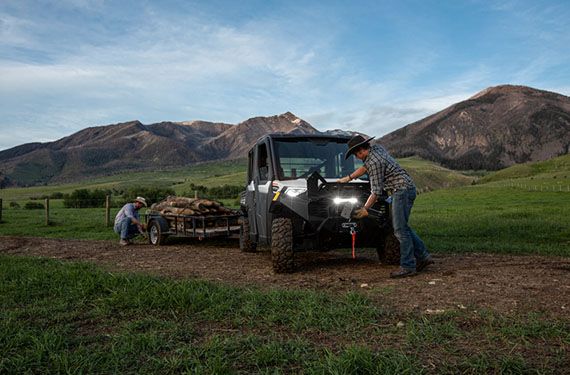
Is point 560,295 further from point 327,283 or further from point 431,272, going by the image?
point 327,283

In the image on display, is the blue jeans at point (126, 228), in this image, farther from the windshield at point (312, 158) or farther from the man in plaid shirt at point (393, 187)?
the man in plaid shirt at point (393, 187)

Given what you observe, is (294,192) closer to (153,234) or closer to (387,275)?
(387,275)

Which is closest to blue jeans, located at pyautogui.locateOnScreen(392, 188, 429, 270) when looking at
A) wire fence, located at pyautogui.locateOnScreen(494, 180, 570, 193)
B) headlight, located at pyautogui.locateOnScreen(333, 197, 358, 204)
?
headlight, located at pyautogui.locateOnScreen(333, 197, 358, 204)

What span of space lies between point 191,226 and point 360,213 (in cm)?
680

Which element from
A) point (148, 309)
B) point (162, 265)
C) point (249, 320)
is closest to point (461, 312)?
point (249, 320)

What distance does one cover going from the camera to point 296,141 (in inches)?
333

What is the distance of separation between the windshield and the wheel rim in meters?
6.39

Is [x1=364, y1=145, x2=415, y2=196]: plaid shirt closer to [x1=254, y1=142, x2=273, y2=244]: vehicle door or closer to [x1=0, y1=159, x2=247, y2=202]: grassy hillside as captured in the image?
[x1=254, y1=142, x2=273, y2=244]: vehicle door

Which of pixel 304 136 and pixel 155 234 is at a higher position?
pixel 304 136

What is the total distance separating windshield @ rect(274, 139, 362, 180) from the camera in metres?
8.23

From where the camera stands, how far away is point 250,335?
4098mm

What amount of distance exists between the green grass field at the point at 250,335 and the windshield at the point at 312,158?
2.97 m

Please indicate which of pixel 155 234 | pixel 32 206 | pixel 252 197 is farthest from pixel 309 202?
pixel 32 206

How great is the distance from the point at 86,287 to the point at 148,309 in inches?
57.4
